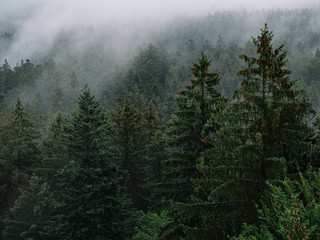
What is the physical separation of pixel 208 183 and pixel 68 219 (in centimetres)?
1231

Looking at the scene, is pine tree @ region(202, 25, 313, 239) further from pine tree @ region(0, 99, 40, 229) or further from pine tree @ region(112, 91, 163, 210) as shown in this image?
pine tree @ region(0, 99, 40, 229)

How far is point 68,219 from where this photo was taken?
1644cm

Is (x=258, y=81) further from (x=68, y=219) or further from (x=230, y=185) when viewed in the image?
(x=68, y=219)

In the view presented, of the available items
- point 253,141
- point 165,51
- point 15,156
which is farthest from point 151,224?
point 165,51

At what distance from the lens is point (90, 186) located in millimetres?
15414

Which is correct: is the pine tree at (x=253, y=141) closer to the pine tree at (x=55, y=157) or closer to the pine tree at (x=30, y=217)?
the pine tree at (x=30, y=217)

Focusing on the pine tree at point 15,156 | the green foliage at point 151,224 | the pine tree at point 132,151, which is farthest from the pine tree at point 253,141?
the pine tree at point 15,156

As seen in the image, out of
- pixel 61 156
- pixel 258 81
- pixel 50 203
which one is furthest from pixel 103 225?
pixel 258 81

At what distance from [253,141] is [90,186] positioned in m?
11.4

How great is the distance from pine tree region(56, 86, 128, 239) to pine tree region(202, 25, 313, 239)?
33.4 feet

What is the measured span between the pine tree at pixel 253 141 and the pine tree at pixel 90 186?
→ 10.2 meters

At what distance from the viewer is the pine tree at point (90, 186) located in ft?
51.9

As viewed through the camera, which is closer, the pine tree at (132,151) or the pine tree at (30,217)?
the pine tree at (30,217)

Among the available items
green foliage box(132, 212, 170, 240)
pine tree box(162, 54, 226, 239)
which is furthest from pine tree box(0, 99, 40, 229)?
pine tree box(162, 54, 226, 239)
